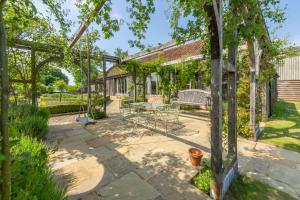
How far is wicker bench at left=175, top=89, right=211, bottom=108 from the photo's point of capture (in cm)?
774

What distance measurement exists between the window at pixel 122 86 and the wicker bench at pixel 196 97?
9.49 metres

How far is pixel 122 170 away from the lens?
2.97 m

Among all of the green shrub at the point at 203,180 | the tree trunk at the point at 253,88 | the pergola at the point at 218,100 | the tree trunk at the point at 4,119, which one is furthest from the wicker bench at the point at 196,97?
the tree trunk at the point at 4,119

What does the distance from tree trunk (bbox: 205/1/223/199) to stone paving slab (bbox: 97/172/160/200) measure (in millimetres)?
864

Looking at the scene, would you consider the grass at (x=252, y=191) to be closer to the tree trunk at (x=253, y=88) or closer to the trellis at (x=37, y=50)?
the tree trunk at (x=253, y=88)

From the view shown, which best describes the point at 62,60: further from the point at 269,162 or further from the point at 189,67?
the point at 269,162

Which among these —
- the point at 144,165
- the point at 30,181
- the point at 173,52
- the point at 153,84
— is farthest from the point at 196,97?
the point at 30,181

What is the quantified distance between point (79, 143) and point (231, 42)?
419 cm

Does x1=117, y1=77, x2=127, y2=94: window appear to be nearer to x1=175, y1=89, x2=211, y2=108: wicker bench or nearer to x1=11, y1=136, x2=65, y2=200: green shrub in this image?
x1=175, y1=89, x2=211, y2=108: wicker bench

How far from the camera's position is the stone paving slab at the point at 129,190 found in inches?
89.8

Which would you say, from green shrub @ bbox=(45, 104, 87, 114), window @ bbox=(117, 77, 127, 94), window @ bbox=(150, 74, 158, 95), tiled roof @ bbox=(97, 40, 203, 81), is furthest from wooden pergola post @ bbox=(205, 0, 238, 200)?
window @ bbox=(117, 77, 127, 94)

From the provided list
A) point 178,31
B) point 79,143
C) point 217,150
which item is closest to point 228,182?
point 217,150

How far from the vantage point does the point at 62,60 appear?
Result: 718 cm

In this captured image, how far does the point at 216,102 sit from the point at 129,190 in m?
1.79
